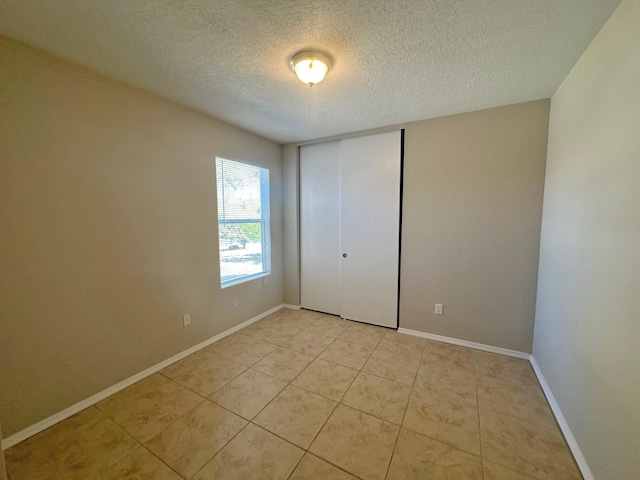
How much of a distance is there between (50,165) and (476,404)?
3466 mm

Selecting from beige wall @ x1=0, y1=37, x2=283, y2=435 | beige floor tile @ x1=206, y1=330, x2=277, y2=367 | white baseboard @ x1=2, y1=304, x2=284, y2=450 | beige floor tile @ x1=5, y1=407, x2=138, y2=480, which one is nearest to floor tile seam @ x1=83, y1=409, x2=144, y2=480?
beige floor tile @ x1=5, y1=407, x2=138, y2=480

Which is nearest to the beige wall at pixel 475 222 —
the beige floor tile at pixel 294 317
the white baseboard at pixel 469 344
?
the white baseboard at pixel 469 344

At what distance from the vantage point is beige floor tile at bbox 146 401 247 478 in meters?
1.42

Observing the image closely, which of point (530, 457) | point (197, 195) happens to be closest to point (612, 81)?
point (530, 457)

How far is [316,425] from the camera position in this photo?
167 centimetres

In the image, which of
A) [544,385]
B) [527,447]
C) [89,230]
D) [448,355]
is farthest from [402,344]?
[89,230]

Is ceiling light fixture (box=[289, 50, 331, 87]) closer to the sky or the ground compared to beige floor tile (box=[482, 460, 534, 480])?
closer to the sky

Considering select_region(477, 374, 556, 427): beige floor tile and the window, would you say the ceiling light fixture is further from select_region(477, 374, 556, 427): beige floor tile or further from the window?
select_region(477, 374, 556, 427): beige floor tile

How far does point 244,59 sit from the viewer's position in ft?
5.50

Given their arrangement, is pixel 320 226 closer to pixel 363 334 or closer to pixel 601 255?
pixel 363 334

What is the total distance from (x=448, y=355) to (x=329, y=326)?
4.52ft

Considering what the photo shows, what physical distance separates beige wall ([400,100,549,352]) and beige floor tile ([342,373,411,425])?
1.08 meters

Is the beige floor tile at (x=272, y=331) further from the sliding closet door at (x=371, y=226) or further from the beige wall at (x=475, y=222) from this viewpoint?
the beige wall at (x=475, y=222)

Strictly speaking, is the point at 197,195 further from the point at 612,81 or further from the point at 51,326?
the point at 612,81
